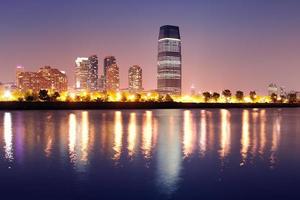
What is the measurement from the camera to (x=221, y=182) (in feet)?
83.6

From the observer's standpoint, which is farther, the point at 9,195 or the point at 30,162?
the point at 30,162

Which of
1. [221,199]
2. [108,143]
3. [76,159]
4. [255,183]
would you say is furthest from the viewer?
[108,143]

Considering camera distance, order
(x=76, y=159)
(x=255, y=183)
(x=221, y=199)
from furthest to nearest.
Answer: (x=76, y=159) < (x=255, y=183) < (x=221, y=199)

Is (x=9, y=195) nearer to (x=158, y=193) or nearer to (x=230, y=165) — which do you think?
(x=158, y=193)

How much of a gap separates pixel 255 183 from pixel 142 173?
25.1 feet

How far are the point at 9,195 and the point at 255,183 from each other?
47.1 feet

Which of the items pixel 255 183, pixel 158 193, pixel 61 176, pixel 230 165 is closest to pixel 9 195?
pixel 61 176

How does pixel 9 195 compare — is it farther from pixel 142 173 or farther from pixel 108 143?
pixel 108 143

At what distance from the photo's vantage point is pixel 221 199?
2147 centimetres

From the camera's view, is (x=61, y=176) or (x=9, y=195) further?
(x=61, y=176)

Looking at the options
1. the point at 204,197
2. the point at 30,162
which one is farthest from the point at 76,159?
the point at 204,197

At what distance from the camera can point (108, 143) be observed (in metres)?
46.6

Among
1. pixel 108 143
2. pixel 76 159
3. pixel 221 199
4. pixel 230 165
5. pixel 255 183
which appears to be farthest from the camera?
pixel 108 143

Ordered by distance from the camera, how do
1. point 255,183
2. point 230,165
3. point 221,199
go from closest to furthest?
1. point 221,199
2. point 255,183
3. point 230,165
